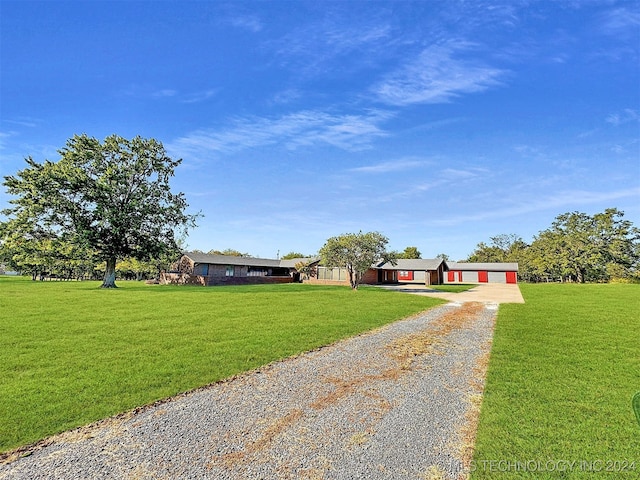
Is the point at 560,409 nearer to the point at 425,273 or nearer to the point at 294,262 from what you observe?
the point at 425,273

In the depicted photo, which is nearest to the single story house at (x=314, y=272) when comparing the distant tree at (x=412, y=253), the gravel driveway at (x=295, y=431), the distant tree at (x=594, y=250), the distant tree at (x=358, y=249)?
the distant tree at (x=594, y=250)

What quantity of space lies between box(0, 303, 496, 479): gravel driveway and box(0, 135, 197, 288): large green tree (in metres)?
27.6

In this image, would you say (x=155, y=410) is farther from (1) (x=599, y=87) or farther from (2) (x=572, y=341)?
(1) (x=599, y=87)

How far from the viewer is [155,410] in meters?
4.55

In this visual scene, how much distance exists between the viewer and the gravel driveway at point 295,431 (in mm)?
3216

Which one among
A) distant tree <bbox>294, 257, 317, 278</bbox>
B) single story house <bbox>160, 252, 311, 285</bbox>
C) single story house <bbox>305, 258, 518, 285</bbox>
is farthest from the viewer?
distant tree <bbox>294, 257, 317, 278</bbox>

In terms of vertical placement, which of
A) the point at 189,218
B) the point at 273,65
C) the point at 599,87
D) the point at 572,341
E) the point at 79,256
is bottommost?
the point at 572,341

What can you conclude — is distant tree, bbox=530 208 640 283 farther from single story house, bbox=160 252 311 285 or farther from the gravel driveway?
the gravel driveway

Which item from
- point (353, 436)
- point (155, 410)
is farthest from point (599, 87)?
point (155, 410)

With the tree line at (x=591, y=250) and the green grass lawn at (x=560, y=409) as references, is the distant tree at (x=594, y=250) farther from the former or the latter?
the green grass lawn at (x=560, y=409)

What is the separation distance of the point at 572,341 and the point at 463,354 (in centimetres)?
383

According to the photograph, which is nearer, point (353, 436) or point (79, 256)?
point (353, 436)

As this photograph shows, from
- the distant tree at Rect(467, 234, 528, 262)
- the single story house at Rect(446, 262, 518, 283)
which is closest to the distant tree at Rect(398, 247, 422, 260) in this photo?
the distant tree at Rect(467, 234, 528, 262)

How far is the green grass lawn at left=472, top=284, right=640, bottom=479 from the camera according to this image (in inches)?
132
